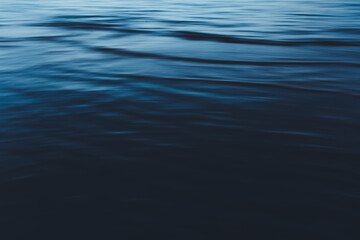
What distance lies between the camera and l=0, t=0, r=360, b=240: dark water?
228 cm

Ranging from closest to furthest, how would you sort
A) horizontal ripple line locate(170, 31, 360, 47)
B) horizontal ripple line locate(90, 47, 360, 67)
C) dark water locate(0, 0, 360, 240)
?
1. dark water locate(0, 0, 360, 240)
2. horizontal ripple line locate(90, 47, 360, 67)
3. horizontal ripple line locate(170, 31, 360, 47)

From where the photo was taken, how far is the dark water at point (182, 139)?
228 centimetres

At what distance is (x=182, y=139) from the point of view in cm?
329

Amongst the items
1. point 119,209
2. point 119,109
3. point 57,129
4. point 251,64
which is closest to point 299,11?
point 251,64

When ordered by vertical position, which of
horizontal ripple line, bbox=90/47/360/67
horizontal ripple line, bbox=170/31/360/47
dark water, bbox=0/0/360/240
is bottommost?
dark water, bbox=0/0/360/240

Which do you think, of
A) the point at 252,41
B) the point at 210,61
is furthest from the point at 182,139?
the point at 252,41

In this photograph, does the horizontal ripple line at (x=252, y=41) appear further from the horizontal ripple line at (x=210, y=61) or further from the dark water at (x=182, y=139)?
the horizontal ripple line at (x=210, y=61)

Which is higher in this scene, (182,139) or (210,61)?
(210,61)

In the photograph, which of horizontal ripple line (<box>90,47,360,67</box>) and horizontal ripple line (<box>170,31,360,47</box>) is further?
horizontal ripple line (<box>170,31,360,47</box>)

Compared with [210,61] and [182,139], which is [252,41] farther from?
[182,139]

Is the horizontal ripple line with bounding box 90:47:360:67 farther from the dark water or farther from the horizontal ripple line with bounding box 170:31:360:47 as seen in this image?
the horizontal ripple line with bounding box 170:31:360:47

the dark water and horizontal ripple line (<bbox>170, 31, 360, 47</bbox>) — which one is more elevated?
horizontal ripple line (<bbox>170, 31, 360, 47</bbox>)

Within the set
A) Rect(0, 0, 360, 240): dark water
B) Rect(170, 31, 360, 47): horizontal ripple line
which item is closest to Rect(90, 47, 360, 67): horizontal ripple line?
Rect(0, 0, 360, 240): dark water

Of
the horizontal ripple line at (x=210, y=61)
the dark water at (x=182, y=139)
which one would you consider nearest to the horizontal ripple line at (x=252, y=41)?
the dark water at (x=182, y=139)
